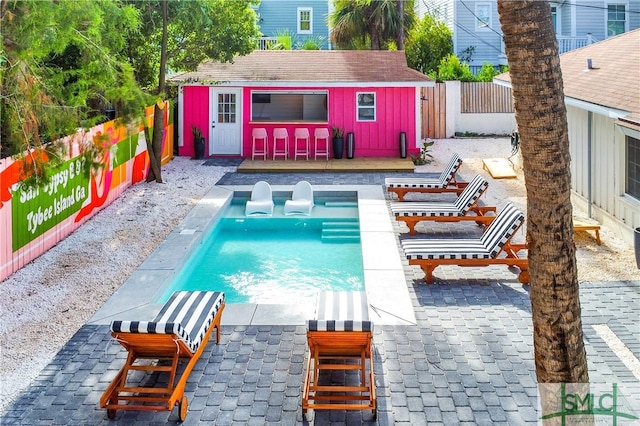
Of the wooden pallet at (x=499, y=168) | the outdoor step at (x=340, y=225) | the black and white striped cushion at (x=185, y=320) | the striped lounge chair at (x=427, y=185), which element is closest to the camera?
the black and white striped cushion at (x=185, y=320)

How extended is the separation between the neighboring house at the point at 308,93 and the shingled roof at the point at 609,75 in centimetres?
415

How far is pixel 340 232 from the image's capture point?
13336 mm

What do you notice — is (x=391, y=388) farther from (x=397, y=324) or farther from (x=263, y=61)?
(x=263, y=61)

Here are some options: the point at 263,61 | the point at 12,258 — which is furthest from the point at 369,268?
the point at 263,61

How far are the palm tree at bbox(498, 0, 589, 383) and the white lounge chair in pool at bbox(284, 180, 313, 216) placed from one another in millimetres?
10802

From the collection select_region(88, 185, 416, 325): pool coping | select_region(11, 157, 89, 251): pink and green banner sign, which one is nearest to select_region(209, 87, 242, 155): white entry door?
select_region(88, 185, 416, 325): pool coping

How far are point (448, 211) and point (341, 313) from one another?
20.7 ft

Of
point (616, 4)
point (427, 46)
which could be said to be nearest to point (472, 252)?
point (427, 46)

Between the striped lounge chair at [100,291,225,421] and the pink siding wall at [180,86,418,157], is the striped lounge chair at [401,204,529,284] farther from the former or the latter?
the pink siding wall at [180,86,418,157]

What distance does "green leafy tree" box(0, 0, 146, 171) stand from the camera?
26.1 feet

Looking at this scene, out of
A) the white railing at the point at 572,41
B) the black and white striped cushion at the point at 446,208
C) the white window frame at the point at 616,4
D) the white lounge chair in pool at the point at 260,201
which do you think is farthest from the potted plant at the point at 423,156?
the white window frame at the point at 616,4

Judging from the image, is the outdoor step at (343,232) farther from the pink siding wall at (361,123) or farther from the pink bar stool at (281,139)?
the pink siding wall at (361,123)

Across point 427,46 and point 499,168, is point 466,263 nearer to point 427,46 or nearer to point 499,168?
point 499,168

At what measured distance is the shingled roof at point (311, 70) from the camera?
20.2m
